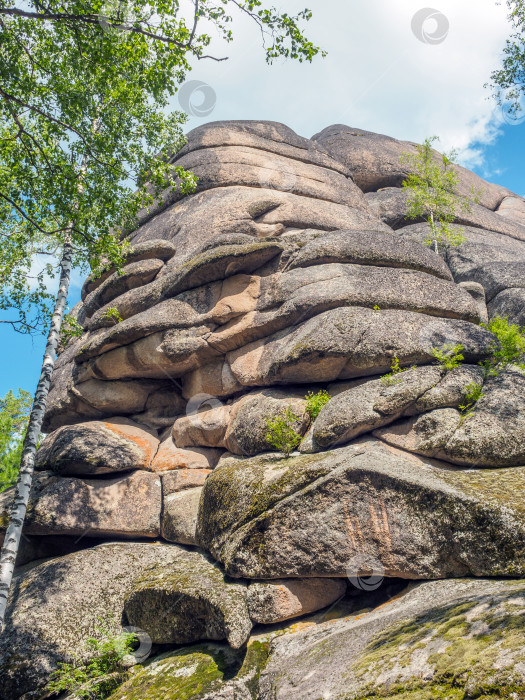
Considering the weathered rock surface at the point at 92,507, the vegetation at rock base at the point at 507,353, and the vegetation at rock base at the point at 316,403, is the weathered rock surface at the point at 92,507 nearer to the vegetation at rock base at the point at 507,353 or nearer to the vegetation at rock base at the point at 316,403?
the vegetation at rock base at the point at 316,403

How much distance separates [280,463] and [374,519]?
10.7 ft

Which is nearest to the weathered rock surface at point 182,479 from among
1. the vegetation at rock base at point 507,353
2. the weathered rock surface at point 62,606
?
the weathered rock surface at point 62,606

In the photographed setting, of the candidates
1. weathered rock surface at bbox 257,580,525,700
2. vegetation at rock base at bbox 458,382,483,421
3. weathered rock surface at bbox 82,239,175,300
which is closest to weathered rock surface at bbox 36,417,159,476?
weathered rock surface at bbox 82,239,175,300

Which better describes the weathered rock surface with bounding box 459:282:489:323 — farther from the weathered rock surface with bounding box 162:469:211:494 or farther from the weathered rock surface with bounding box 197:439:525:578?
the weathered rock surface with bounding box 162:469:211:494

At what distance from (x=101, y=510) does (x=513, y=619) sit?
1199 centimetres

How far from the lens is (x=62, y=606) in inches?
466

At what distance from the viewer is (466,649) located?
532 cm

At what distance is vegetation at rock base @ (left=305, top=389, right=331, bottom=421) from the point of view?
44.7 feet

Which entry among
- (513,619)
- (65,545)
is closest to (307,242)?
(65,545)

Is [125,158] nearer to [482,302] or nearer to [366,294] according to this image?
[366,294]

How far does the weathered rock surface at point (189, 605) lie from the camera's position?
30.7ft

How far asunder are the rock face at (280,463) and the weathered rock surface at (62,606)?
0.05m

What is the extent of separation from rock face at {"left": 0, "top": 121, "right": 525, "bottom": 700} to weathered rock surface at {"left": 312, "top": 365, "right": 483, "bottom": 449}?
0.18 feet

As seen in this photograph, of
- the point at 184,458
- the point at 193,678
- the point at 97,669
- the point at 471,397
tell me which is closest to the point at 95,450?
the point at 184,458
